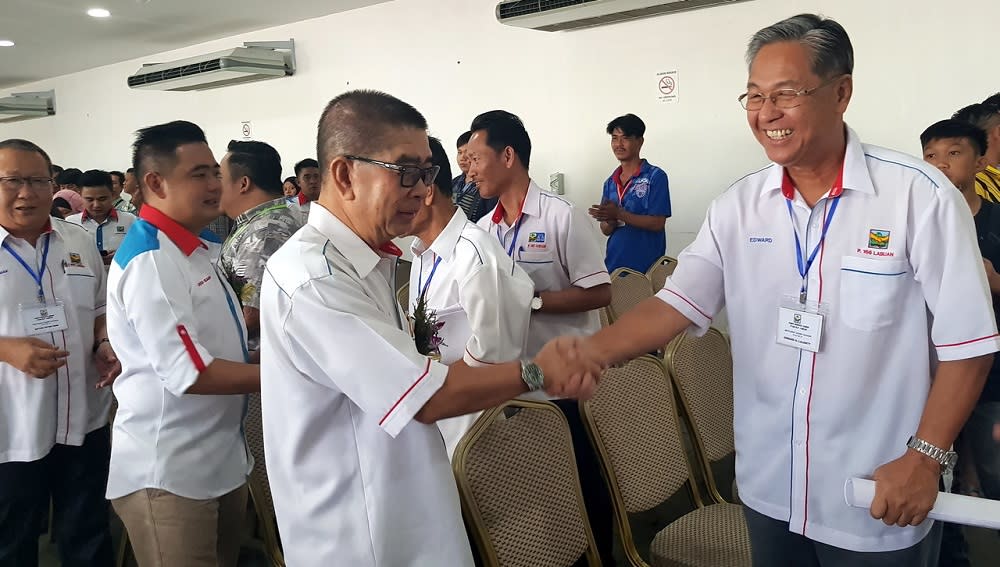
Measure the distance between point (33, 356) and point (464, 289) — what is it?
49.3 inches

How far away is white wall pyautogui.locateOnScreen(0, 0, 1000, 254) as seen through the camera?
4527 millimetres

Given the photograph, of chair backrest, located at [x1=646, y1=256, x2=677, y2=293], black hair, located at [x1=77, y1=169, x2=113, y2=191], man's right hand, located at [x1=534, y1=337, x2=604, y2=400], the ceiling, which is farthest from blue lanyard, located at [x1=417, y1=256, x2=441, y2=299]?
the ceiling

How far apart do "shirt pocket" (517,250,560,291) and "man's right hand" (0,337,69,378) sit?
1.52m

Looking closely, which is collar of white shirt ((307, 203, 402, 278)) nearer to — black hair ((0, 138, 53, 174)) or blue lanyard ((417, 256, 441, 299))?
blue lanyard ((417, 256, 441, 299))

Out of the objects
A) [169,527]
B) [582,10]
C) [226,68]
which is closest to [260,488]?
[169,527]

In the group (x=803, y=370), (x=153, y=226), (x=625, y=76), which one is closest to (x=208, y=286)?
(x=153, y=226)

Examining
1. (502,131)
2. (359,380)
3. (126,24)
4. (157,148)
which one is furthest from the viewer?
(126,24)

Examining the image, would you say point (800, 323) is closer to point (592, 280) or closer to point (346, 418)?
point (346, 418)

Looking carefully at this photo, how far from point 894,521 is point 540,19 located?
4863 mm

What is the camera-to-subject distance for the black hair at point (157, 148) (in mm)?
1842

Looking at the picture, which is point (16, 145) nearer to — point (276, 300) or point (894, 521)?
point (276, 300)

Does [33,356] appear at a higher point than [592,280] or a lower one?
lower

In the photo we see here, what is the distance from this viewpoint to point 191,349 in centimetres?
161

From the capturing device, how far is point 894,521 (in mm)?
1174
